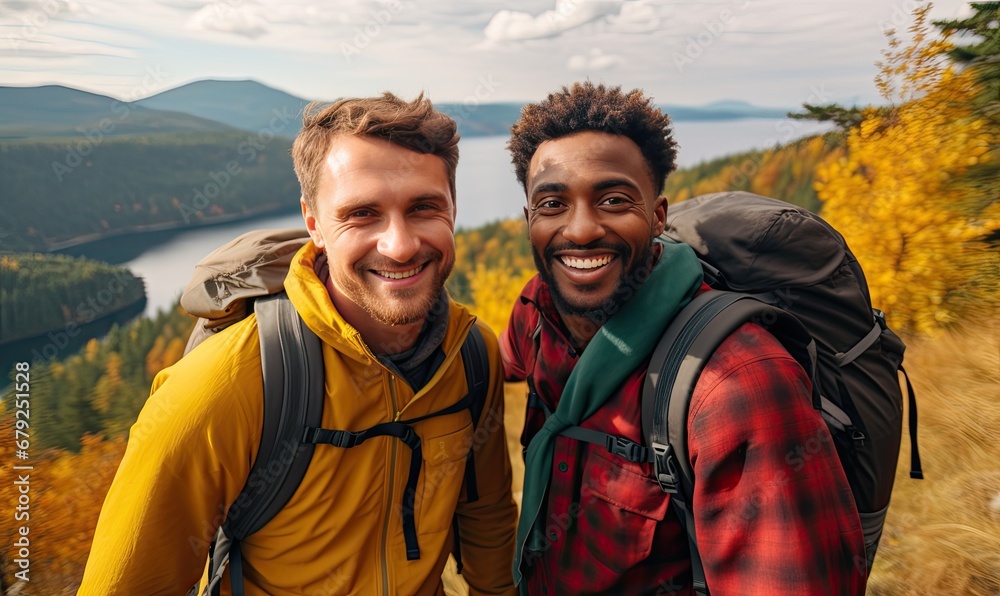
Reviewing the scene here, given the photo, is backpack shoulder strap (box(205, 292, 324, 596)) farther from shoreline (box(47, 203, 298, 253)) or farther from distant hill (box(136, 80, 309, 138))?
distant hill (box(136, 80, 309, 138))

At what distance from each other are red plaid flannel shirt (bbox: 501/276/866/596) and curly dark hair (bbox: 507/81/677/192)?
0.86m

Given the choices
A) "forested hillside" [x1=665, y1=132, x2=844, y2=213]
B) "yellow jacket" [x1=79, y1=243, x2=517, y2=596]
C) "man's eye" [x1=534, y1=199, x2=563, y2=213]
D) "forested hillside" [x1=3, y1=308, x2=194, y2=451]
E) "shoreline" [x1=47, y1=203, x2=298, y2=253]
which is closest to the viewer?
"yellow jacket" [x1=79, y1=243, x2=517, y2=596]

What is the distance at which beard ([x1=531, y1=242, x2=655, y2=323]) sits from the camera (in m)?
1.95

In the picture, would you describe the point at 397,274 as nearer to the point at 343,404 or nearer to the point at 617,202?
the point at 343,404

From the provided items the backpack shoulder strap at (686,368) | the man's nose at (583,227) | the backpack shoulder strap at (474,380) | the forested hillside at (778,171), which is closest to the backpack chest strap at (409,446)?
the backpack shoulder strap at (474,380)

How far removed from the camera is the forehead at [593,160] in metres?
1.94

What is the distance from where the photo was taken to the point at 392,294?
1811mm

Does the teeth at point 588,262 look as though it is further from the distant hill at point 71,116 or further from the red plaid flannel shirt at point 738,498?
the distant hill at point 71,116

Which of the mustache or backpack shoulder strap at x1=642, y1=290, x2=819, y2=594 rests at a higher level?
the mustache

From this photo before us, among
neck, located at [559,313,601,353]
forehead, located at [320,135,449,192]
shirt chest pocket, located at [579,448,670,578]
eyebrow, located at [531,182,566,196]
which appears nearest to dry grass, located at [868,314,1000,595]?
shirt chest pocket, located at [579,448,670,578]

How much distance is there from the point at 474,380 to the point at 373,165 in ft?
3.16

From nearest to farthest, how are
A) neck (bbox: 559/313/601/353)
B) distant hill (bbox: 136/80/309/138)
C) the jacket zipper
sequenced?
the jacket zipper
neck (bbox: 559/313/601/353)
distant hill (bbox: 136/80/309/138)

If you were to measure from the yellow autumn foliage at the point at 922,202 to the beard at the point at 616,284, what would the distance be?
10.3 ft

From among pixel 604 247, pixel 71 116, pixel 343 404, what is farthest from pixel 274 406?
pixel 71 116
